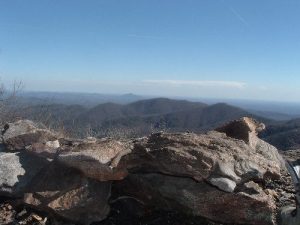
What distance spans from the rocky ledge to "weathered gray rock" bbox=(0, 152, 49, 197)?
0.02 m

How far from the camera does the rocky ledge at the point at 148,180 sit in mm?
7413

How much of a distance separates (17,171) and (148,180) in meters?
2.45

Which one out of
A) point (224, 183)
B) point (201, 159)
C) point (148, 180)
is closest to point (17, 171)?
point (148, 180)

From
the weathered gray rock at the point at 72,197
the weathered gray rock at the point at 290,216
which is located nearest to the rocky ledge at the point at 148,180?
the weathered gray rock at the point at 72,197

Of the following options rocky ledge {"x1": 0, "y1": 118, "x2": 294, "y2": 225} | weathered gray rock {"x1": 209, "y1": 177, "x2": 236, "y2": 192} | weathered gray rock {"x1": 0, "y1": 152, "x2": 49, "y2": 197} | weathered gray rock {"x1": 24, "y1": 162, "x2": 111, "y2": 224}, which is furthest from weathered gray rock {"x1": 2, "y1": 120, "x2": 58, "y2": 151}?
weathered gray rock {"x1": 209, "y1": 177, "x2": 236, "y2": 192}

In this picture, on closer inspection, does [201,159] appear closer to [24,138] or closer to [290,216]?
[290,216]

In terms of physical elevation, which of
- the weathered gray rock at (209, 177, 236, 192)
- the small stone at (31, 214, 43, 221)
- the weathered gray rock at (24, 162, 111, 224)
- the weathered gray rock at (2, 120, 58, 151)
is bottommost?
the small stone at (31, 214, 43, 221)

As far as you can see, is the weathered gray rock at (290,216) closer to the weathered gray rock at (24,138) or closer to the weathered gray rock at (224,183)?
the weathered gray rock at (224,183)

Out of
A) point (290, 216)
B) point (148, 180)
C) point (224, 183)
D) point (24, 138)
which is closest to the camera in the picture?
point (290, 216)

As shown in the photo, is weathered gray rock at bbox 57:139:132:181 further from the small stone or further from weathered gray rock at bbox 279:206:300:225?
weathered gray rock at bbox 279:206:300:225

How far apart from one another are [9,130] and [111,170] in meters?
3.18

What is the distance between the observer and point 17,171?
8.32m

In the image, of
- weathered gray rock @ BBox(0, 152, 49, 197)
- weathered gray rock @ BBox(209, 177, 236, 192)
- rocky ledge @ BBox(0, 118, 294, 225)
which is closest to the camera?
weathered gray rock @ BBox(209, 177, 236, 192)

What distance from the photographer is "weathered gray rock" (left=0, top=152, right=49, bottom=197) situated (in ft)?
26.7
